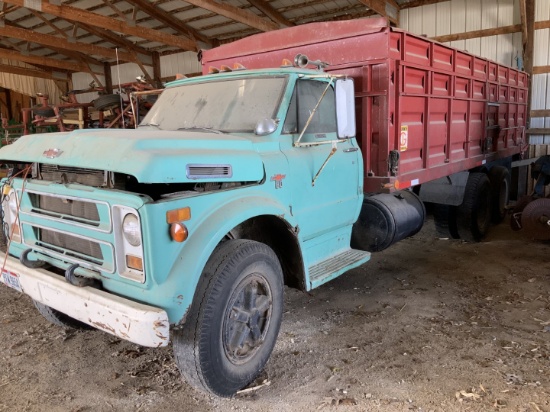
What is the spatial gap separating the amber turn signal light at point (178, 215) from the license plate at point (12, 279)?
51.1 inches

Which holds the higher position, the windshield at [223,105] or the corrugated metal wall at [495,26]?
the corrugated metal wall at [495,26]

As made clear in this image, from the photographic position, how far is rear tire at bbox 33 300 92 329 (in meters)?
3.72

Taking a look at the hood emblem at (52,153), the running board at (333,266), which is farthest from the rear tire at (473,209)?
the hood emblem at (52,153)

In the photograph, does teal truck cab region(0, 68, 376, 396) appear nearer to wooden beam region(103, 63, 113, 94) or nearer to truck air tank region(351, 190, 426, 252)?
truck air tank region(351, 190, 426, 252)

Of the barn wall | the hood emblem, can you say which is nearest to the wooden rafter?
the barn wall

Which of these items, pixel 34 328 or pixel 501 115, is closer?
pixel 34 328

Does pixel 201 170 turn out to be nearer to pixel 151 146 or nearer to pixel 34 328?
pixel 151 146

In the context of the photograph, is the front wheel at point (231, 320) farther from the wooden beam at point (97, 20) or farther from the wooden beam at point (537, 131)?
the wooden beam at point (97, 20)

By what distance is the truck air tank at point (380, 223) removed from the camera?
15.6 ft

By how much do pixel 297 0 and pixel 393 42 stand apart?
8323 mm

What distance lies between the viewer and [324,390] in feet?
9.80

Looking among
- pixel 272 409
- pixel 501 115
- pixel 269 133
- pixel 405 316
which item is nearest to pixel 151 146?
pixel 269 133

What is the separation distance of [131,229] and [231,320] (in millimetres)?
892

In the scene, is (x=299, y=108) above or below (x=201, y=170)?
above
